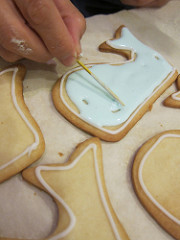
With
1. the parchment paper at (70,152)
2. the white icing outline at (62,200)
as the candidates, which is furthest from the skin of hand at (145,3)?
the white icing outline at (62,200)

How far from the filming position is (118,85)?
3.74 ft

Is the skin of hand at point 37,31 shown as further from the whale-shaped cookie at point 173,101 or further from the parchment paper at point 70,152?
the whale-shaped cookie at point 173,101

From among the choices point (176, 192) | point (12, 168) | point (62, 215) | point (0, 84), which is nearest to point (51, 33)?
point (0, 84)

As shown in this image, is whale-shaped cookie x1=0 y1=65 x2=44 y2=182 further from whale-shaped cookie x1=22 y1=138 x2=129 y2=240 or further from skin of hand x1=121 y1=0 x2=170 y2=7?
skin of hand x1=121 y1=0 x2=170 y2=7

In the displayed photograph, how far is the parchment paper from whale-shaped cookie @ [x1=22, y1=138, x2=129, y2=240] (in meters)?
0.04

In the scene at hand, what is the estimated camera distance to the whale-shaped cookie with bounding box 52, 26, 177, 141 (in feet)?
3.35

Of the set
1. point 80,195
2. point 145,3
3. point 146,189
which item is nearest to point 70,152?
point 80,195

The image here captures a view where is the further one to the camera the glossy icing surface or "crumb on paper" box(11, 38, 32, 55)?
the glossy icing surface

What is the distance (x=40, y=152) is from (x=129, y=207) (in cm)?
38

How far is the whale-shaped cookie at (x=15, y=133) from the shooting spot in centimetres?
88

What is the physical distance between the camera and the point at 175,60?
1393 mm

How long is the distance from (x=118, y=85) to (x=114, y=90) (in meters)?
0.04

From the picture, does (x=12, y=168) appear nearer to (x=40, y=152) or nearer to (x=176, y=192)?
(x=40, y=152)

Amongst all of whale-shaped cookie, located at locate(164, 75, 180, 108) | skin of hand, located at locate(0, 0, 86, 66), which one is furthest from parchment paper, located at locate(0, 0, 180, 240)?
skin of hand, located at locate(0, 0, 86, 66)
